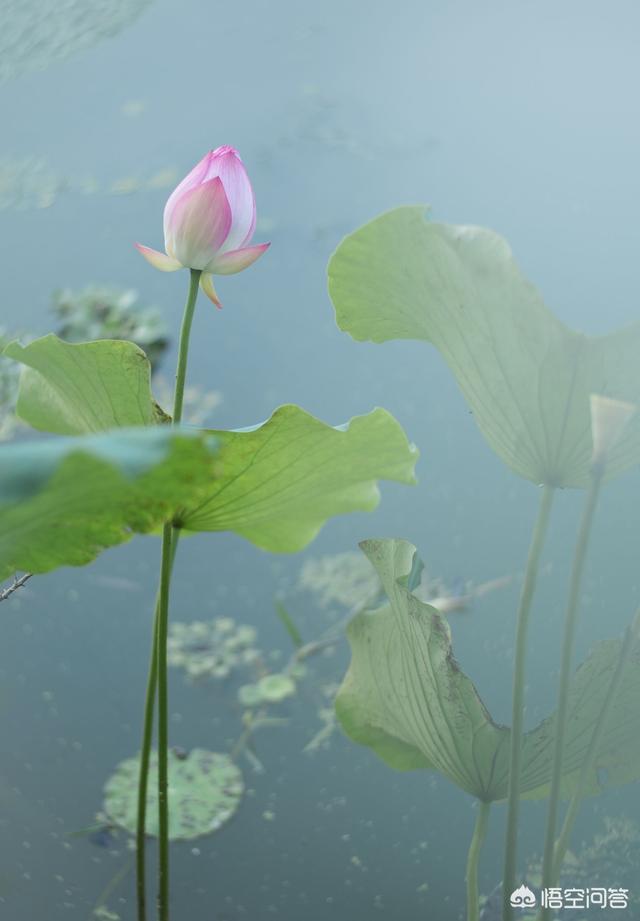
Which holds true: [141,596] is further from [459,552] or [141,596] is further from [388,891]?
[388,891]

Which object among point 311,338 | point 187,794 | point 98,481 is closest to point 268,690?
point 187,794

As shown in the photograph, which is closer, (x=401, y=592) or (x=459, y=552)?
(x=401, y=592)

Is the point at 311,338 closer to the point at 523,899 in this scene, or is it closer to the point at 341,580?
the point at 341,580

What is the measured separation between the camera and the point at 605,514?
3.64ft

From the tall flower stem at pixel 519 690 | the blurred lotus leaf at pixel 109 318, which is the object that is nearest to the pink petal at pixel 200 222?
the tall flower stem at pixel 519 690

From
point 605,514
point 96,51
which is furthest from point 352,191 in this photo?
point 605,514

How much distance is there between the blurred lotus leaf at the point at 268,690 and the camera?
1138mm

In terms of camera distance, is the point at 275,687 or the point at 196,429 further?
the point at 275,687

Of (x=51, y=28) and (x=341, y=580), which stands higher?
(x=51, y=28)

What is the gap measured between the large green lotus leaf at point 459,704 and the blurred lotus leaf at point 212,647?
58 cm

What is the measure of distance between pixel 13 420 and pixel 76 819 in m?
0.57

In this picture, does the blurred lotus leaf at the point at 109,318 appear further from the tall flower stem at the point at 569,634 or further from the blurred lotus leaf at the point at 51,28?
the tall flower stem at the point at 569,634

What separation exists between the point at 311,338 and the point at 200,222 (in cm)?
83

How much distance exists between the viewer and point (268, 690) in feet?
3.76
